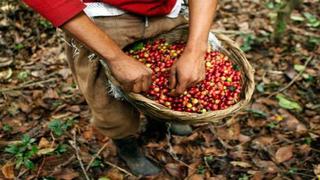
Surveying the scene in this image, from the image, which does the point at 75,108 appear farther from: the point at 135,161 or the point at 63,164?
the point at 135,161

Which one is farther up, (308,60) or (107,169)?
(308,60)

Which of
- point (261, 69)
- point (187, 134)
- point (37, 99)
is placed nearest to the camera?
point (187, 134)

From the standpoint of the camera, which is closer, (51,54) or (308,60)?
(308,60)

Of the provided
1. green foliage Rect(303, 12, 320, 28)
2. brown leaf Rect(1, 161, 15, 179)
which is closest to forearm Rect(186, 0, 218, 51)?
brown leaf Rect(1, 161, 15, 179)

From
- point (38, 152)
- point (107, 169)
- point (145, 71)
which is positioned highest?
point (145, 71)

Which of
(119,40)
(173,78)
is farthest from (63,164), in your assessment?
(173,78)

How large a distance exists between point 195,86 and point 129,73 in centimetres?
41

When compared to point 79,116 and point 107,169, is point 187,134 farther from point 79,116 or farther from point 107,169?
point 79,116

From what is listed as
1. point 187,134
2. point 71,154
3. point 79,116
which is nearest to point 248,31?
point 187,134

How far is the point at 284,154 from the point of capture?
9.27 feet

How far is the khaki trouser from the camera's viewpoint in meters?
2.24

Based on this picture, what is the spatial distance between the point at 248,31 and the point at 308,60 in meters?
0.66

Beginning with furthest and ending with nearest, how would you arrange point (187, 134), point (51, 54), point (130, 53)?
point (51, 54)
point (187, 134)
point (130, 53)

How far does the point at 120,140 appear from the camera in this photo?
2766 millimetres
